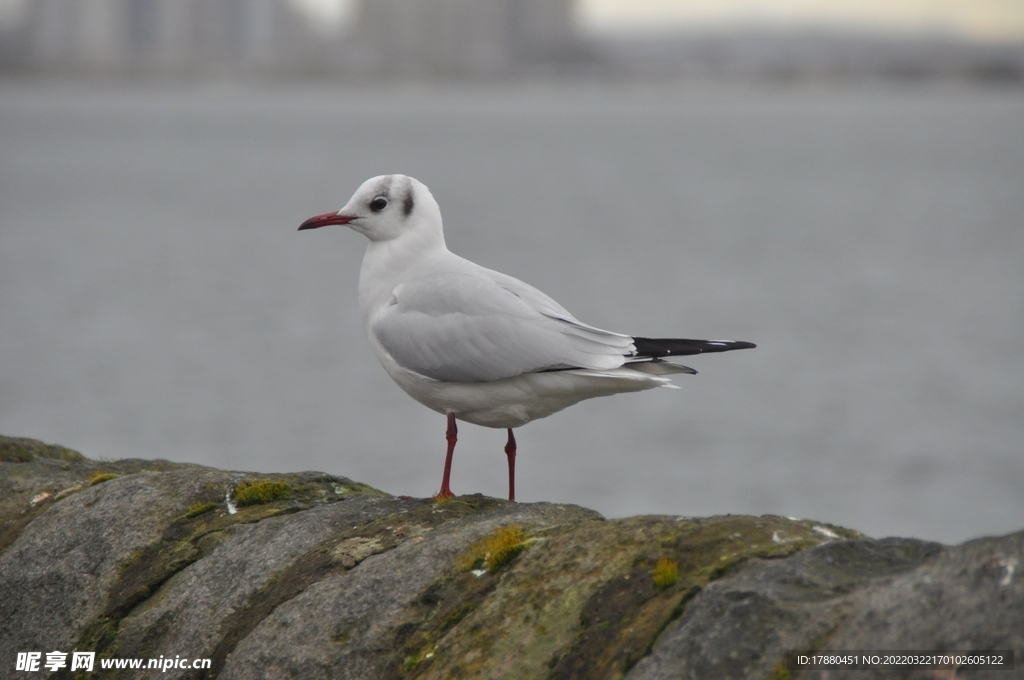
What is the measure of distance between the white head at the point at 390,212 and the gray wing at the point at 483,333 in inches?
12.5

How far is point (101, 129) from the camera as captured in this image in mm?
182375

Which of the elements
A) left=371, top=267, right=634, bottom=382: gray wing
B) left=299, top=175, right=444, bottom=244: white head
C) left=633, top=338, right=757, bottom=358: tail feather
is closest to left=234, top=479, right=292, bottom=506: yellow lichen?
left=371, top=267, right=634, bottom=382: gray wing

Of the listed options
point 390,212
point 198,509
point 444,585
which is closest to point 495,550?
point 444,585

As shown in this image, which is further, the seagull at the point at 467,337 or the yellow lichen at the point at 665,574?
the seagull at the point at 467,337

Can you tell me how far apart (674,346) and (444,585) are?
1582 mm

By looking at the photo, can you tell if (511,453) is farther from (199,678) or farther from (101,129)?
(101,129)

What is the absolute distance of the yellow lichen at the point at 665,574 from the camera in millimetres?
3648

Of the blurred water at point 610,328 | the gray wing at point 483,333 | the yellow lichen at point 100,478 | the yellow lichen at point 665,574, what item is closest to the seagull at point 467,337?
the gray wing at point 483,333

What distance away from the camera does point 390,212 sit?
6.04 m

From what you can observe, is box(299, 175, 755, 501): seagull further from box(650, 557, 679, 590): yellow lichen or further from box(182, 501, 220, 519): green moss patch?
box(650, 557, 679, 590): yellow lichen

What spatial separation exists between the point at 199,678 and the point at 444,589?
0.94 m

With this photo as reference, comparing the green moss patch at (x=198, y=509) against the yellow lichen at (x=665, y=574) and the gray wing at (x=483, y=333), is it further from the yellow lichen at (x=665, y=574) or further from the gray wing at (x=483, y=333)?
the yellow lichen at (x=665, y=574)

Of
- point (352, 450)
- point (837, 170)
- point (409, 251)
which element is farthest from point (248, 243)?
point (837, 170)

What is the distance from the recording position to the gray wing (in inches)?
212
